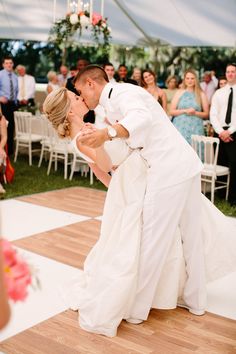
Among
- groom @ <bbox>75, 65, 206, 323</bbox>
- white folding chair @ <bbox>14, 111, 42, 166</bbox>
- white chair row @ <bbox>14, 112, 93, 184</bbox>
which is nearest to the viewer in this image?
groom @ <bbox>75, 65, 206, 323</bbox>

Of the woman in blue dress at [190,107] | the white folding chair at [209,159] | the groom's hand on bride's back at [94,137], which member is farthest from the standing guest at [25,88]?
the groom's hand on bride's back at [94,137]

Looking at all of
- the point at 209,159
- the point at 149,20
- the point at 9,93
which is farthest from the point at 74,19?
the point at 149,20

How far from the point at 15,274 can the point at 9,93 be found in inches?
346

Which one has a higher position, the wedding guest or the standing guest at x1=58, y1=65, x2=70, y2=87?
the standing guest at x1=58, y1=65, x2=70, y2=87

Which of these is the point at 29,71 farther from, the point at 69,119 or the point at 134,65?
the point at 69,119

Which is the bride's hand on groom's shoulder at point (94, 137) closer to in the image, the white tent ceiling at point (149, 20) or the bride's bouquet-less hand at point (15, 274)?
the bride's bouquet-less hand at point (15, 274)

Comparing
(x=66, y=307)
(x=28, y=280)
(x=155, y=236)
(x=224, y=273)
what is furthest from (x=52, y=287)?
(x=28, y=280)

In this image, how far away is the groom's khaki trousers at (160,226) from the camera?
294 cm

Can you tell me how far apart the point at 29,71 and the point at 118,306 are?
12851 mm

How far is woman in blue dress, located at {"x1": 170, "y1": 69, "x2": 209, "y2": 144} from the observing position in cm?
654

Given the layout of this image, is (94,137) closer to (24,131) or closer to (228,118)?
(228,118)

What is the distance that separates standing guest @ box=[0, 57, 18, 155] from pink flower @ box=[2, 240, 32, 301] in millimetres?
8427

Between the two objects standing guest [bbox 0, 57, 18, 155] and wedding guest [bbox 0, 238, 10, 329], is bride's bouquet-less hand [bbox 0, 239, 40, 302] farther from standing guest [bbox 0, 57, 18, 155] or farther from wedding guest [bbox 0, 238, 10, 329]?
standing guest [bbox 0, 57, 18, 155]

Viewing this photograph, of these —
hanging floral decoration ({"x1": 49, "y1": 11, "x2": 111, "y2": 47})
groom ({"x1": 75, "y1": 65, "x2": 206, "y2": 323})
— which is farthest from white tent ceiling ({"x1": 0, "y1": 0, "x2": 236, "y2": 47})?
groom ({"x1": 75, "y1": 65, "x2": 206, "y2": 323})
